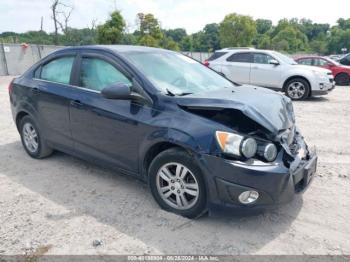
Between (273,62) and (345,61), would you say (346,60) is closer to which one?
(345,61)

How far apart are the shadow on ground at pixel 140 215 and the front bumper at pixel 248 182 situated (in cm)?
27

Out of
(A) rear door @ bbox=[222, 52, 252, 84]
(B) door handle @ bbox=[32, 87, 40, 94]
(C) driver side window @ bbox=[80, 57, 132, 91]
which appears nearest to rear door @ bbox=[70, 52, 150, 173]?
(C) driver side window @ bbox=[80, 57, 132, 91]

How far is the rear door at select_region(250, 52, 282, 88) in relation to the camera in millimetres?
11043

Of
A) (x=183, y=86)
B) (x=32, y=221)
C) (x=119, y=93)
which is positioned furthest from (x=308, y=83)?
(x=32, y=221)

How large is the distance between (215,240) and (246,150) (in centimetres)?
84

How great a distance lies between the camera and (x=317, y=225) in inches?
127

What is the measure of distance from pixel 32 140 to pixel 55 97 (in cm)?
105

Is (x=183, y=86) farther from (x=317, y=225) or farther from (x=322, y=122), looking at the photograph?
(x=322, y=122)

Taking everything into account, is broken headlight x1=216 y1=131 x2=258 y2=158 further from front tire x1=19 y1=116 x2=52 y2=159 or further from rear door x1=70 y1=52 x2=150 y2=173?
front tire x1=19 y1=116 x2=52 y2=159

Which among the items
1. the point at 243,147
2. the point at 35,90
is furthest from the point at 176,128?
the point at 35,90

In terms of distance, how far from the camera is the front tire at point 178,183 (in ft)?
10.3

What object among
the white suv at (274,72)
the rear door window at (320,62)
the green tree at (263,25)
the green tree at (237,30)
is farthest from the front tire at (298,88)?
the green tree at (263,25)

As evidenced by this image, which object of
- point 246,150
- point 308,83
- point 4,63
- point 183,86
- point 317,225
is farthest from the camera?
point 4,63

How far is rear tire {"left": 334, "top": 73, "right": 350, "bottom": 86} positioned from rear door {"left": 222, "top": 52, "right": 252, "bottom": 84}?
6.45 meters
